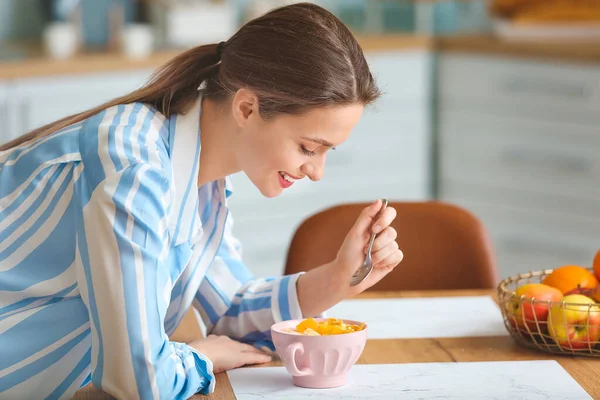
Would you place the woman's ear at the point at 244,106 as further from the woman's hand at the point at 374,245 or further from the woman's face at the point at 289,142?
the woman's hand at the point at 374,245

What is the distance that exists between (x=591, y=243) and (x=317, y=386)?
7.45ft

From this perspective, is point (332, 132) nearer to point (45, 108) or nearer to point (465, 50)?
point (45, 108)

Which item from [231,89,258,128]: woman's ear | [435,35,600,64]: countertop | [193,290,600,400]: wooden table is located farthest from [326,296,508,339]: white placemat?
[435,35,600,64]: countertop

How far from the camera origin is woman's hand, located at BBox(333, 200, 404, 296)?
126 cm

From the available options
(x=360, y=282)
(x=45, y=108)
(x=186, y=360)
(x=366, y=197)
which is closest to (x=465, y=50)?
(x=366, y=197)

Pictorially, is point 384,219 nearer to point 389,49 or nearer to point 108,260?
point 108,260

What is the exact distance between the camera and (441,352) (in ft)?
4.16

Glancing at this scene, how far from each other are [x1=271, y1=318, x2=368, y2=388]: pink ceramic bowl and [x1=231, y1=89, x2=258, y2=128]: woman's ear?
0.29 meters

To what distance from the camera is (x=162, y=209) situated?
44.6 inches

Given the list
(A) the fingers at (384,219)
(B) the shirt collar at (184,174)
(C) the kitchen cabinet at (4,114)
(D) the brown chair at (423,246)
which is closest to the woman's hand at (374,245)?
(A) the fingers at (384,219)

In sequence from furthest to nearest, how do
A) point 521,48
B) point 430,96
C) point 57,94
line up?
point 430,96, point 521,48, point 57,94

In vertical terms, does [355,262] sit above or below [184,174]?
below

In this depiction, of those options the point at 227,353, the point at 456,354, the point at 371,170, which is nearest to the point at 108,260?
the point at 227,353

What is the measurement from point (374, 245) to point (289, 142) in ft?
0.56
